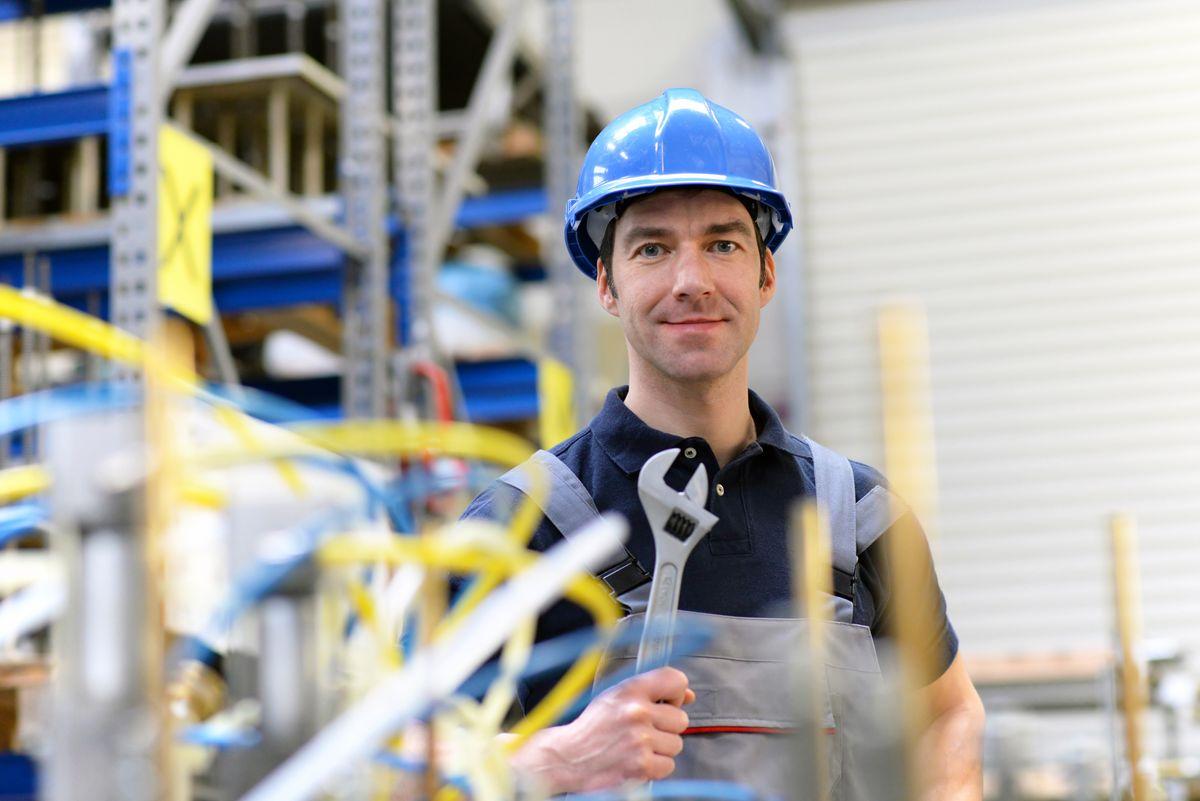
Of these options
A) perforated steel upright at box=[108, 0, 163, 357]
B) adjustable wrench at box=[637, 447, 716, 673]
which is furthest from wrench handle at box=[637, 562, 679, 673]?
perforated steel upright at box=[108, 0, 163, 357]

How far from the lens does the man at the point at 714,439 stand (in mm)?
2008

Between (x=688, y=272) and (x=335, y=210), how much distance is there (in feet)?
8.94

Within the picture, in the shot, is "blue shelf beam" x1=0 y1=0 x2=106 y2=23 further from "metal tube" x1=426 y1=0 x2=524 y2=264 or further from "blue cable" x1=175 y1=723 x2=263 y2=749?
"blue cable" x1=175 y1=723 x2=263 y2=749

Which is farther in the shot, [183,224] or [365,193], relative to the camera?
[365,193]

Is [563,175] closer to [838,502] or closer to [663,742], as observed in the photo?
[838,502]

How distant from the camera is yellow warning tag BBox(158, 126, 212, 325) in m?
3.43

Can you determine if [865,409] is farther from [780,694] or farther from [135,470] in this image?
[135,470]

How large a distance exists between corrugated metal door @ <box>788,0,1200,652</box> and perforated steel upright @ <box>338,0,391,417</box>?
4.20m

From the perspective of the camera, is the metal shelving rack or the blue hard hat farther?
the metal shelving rack

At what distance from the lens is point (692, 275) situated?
2072 mm

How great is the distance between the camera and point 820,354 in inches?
357

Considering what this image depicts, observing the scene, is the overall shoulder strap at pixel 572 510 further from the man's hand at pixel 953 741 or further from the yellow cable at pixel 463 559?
the yellow cable at pixel 463 559

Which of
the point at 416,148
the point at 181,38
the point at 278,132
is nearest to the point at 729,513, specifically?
the point at 181,38

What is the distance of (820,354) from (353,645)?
7618mm
